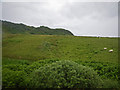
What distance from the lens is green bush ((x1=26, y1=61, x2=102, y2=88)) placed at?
19.8 feet

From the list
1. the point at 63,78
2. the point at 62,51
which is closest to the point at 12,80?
the point at 63,78

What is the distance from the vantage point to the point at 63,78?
608 cm

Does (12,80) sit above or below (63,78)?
below

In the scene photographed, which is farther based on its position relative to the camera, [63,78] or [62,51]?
[62,51]

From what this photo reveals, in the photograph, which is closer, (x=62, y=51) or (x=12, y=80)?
(x=12, y=80)

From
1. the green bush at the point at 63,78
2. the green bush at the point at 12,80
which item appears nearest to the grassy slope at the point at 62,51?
the green bush at the point at 63,78

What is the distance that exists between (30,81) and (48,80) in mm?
1282

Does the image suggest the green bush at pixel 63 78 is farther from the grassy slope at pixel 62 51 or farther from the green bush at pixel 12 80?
the grassy slope at pixel 62 51

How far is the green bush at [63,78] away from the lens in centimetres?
604

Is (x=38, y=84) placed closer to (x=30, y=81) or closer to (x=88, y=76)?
(x=30, y=81)

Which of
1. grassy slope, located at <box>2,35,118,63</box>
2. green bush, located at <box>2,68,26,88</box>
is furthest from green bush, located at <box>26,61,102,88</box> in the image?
grassy slope, located at <box>2,35,118,63</box>

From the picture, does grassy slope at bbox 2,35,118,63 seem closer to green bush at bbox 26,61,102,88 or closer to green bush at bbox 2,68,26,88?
green bush at bbox 26,61,102,88

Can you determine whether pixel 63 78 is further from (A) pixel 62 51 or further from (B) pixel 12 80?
(A) pixel 62 51

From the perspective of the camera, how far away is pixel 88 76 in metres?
6.39
